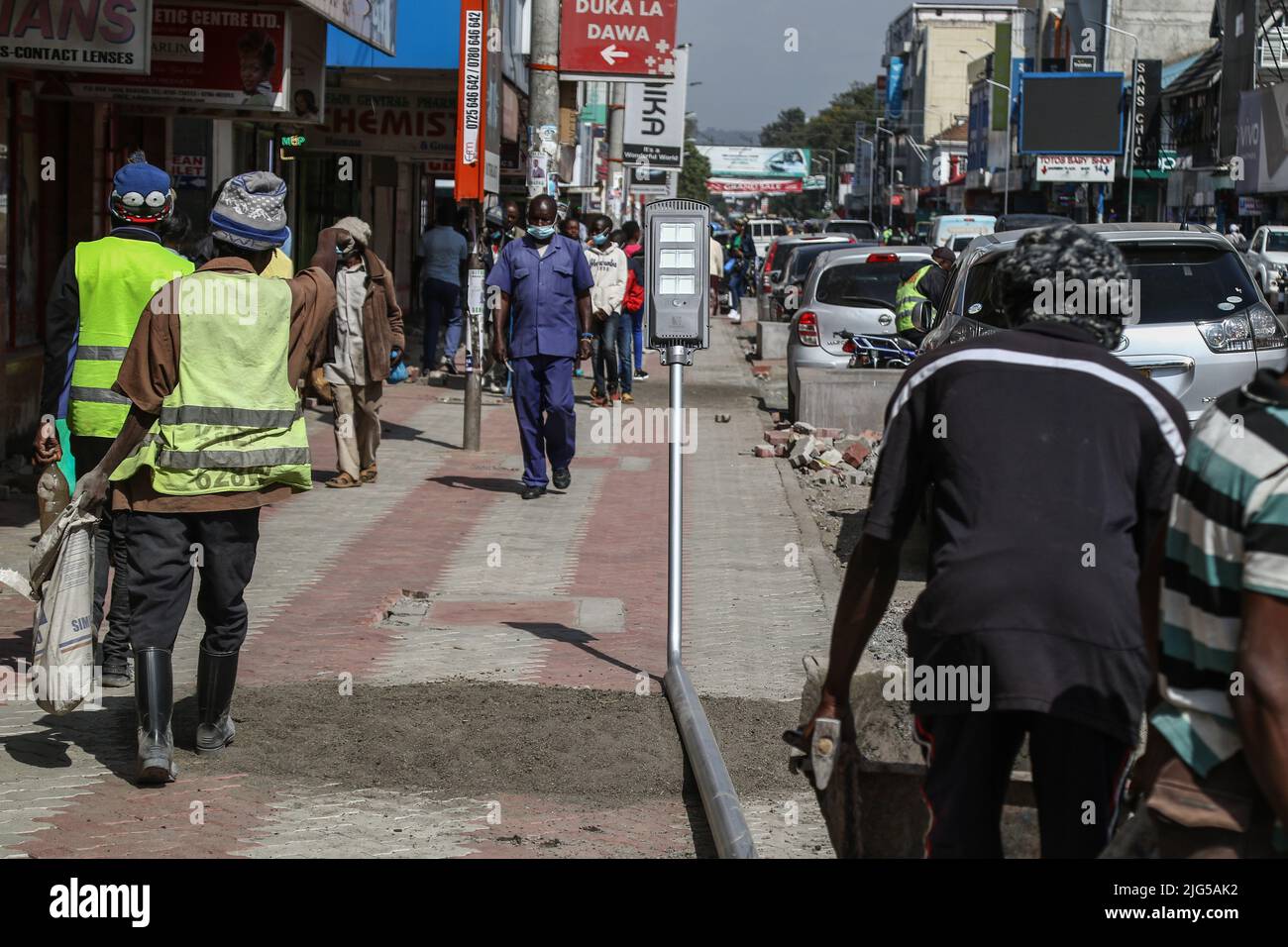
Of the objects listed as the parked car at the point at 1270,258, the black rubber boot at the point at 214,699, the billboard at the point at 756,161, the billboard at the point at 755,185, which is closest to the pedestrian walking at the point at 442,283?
the black rubber boot at the point at 214,699

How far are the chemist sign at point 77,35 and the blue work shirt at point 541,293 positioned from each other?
9.85 ft

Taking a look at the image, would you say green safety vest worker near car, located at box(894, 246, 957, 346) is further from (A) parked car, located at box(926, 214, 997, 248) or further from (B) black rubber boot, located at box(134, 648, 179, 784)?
(A) parked car, located at box(926, 214, 997, 248)

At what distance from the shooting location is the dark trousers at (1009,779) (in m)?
3.32

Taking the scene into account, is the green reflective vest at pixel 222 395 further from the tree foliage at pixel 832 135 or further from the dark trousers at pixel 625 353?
the tree foliage at pixel 832 135

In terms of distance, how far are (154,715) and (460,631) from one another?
264 centimetres

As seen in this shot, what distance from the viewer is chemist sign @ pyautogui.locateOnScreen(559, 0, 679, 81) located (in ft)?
68.5

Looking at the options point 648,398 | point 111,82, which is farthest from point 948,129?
point 111,82

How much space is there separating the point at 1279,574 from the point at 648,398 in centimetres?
1793

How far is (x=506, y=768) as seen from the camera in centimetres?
624

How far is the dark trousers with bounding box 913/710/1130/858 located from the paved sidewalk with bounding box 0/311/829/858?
2025 millimetres

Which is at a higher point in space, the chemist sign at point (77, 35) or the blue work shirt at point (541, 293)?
the chemist sign at point (77, 35)

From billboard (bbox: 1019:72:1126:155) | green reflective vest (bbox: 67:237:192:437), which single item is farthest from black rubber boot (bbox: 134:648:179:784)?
billboard (bbox: 1019:72:1126:155)

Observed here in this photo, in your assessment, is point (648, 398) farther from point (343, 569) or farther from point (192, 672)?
point (192, 672)

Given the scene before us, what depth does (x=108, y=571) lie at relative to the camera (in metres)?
7.44
